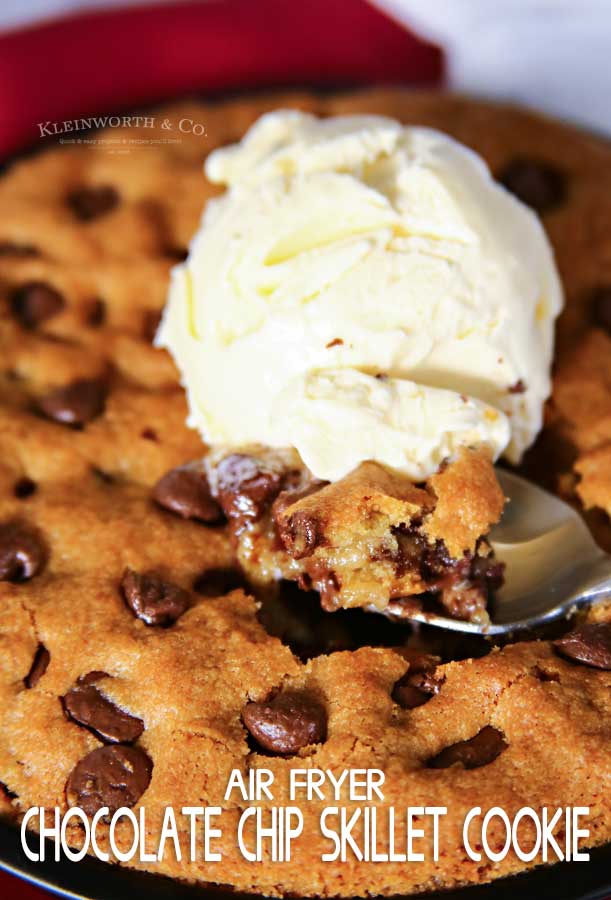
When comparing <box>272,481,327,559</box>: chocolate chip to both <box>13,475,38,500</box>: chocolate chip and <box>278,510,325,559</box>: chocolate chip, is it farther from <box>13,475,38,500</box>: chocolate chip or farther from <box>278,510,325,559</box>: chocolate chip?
<box>13,475,38,500</box>: chocolate chip

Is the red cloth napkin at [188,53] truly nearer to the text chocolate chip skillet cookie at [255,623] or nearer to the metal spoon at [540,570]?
the text chocolate chip skillet cookie at [255,623]

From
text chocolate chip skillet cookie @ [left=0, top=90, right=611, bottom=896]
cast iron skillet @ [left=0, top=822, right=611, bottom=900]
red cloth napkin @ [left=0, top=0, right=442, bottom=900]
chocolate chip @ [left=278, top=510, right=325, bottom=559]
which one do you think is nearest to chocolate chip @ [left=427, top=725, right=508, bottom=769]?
text chocolate chip skillet cookie @ [left=0, top=90, right=611, bottom=896]

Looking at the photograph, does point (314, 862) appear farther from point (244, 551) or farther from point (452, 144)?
point (452, 144)

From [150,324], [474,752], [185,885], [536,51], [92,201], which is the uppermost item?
[536,51]

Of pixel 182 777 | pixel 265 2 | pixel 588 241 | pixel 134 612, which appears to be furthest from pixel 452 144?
pixel 265 2

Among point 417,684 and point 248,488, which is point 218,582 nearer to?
point 248,488

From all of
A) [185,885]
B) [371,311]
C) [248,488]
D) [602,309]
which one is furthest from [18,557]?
[602,309]

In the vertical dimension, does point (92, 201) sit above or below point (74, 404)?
above
